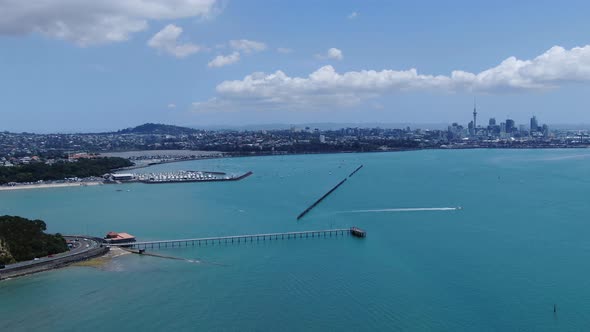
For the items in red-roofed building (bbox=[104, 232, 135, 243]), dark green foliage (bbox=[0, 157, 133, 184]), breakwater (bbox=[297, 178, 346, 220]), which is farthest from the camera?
dark green foliage (bbox=[0, 157, 133, 184])

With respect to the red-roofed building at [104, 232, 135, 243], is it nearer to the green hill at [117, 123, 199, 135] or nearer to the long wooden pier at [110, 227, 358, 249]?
the long wooden pier at [110, 227, 358, 249]

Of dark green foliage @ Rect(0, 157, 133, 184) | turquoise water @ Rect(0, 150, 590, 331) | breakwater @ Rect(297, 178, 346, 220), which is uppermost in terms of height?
dark green foliage @ Rect(0, 157, 133, 184)

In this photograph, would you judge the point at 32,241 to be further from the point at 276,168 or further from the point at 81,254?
the point at 276,168

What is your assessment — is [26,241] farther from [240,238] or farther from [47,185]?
[47,185]

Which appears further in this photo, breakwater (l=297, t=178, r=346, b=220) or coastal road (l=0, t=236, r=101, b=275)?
breakwater (l=297, t=178, r=346, b=220)

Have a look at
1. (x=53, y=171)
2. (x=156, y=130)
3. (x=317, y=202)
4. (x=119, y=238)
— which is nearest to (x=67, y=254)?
(x=119, y=238)

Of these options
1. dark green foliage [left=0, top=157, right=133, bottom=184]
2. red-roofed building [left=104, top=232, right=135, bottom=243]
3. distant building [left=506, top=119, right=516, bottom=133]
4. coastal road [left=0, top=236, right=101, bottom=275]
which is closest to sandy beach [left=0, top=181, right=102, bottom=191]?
dark green foliage [left=0, top=157, right=133, bottom=184]

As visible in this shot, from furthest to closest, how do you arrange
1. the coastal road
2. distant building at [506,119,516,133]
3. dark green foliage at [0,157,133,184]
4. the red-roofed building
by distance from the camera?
distant building at [506,119,516,133], dark green foliage at [0,157,133,184], the red-roofed building, the coastal road
